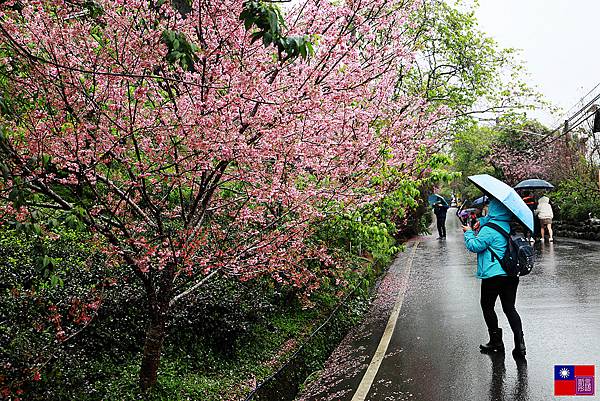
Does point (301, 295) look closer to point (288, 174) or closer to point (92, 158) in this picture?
point (288, 174)

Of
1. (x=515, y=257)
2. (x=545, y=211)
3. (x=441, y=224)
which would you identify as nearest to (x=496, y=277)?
(x=515, y=257)

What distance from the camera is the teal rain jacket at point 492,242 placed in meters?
6.65

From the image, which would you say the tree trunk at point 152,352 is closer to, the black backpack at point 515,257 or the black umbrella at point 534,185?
the black backpack at point 515,257

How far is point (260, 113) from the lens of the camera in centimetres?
511

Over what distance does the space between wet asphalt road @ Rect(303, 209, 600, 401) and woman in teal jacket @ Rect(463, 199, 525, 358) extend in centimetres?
27

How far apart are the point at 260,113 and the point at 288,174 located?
1263 mm

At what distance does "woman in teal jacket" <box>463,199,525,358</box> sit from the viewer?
21.7 ft

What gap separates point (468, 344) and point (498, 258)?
1.48 metres

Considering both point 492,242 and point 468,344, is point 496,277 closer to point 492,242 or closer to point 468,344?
point 492,242

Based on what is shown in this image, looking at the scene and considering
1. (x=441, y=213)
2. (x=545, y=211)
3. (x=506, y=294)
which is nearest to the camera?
(x=506, y=294)

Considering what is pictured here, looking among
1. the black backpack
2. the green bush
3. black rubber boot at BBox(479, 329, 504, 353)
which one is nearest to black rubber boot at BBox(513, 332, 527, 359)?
black rubber boot at BBox(479, 329, 504, 353)

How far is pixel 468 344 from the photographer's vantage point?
24.4ft

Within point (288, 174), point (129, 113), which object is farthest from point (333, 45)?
point (129, 113)

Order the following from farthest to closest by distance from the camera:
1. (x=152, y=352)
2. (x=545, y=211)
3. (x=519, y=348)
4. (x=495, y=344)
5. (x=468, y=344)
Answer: (x=545, y=211)
(x=468, y=344)
(x=495, y=344)
(x=519, y=348)
(x=152, y=352)
